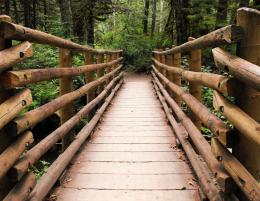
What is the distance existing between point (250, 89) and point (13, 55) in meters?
1.67

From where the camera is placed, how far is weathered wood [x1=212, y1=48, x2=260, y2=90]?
1988 millimetres

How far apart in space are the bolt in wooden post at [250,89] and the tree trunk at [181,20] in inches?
425

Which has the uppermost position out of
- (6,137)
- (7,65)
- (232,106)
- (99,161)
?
(7,65)

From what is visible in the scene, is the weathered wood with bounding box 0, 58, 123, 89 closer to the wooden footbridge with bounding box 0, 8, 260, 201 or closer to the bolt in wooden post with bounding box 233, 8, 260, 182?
the wooden footbridge with bounding box 0, 8, 260, 201

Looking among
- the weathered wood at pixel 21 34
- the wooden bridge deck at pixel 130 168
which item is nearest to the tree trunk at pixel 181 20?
the wooden bridge deck at pixel 130 168

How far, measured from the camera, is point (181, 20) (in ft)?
43.1

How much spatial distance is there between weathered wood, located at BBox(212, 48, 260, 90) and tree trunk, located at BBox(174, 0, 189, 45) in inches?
420

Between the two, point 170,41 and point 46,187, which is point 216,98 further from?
point 170,41

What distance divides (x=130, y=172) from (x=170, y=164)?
0.55 meters

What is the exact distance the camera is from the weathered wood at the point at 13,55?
2320 mm

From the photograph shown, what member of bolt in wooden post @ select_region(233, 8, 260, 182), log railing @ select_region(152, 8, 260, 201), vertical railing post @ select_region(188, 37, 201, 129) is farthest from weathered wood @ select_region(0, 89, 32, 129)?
vertical railing post @ select_region(188, 37, 201, 129)

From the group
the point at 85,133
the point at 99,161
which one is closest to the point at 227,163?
the point at 99,161

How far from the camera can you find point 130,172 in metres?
3.95

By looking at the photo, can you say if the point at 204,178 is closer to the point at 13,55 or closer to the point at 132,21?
the point at 13,55
